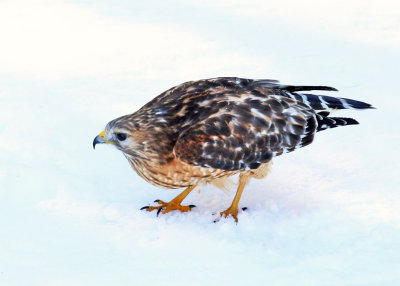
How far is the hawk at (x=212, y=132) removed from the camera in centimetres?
571

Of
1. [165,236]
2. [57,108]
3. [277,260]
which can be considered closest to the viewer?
[277,260]

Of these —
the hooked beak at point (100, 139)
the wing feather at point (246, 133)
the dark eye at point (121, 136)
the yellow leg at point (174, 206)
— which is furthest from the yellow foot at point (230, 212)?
the hooked beak at point (100, 139)

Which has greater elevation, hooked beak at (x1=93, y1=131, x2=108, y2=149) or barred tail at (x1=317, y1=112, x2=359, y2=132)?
barred tail at (x1=317, y1=112, x2=359, y2=132)

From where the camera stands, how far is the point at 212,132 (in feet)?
18.7

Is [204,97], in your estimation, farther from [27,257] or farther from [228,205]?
[27,257]

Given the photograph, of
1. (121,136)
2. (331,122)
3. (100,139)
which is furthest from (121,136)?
(331,122)

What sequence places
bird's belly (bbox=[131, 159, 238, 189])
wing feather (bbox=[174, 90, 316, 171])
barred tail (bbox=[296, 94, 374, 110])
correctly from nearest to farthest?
wing feather (bbox=[174, 90, 316, 171]) < bird's belly (bbox=[131, 159, 238, 189]) < barred tail (bbox=[296, 94, 374, 110])

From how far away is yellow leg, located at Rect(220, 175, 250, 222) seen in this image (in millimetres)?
6215

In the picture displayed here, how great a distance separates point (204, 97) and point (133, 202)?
1.26m

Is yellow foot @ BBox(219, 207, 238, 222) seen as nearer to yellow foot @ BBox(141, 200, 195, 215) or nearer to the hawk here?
the hawk

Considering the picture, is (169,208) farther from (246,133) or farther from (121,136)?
(246,133)

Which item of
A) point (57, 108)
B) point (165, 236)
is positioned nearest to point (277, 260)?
point (165, 236)

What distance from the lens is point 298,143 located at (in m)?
6.05

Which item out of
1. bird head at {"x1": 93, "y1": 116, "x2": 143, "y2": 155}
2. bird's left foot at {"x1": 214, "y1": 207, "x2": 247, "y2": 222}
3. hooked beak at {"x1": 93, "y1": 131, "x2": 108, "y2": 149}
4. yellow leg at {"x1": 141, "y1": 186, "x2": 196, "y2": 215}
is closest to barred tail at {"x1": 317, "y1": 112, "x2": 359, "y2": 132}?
bird's left foot at {"x1": 214, "y1": 207, "x2": 247, "y2": 222}
